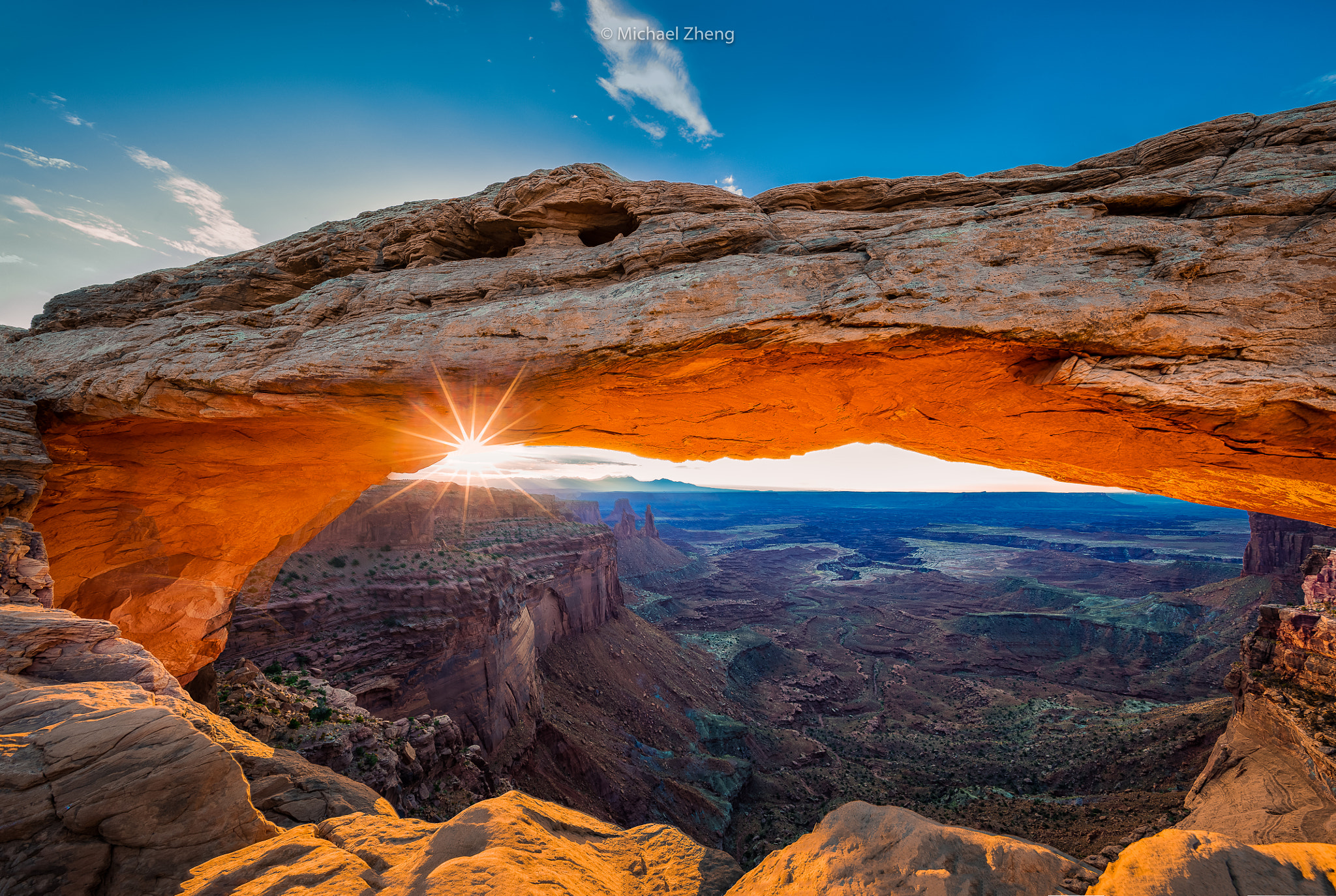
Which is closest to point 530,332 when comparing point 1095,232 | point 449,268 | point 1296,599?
point 449,268

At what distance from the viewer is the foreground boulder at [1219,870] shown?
293 cm

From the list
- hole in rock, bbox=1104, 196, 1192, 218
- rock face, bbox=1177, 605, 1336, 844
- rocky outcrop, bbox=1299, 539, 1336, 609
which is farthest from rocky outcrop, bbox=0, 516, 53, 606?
rocky outcrop, bbox=1299, 539, 1336, 609

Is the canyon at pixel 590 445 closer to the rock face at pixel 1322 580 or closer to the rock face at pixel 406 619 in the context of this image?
the rock face at pixel 406 619

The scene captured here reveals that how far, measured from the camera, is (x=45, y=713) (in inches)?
146

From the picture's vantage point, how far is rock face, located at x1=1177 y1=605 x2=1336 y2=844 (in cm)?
998

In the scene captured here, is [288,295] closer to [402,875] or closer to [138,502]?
[138,502]

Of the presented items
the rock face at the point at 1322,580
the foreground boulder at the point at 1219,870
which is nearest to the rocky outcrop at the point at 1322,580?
the rock face at the point at 1322,580

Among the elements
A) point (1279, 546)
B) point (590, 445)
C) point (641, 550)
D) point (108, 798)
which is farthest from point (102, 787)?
point (641, 550)

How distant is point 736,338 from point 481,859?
6206mm

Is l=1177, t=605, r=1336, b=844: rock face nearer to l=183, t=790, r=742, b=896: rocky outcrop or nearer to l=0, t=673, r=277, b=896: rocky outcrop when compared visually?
l=183, t=790, r=742, b=896: rocky outcrop

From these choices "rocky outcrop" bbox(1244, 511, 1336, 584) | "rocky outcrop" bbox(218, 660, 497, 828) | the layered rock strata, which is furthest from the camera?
"rocky outcrop" bbox(1244, 511, 1336, 584)

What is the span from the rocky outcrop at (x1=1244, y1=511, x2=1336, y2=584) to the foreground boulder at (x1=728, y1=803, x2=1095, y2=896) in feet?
213

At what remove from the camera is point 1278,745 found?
483 inches

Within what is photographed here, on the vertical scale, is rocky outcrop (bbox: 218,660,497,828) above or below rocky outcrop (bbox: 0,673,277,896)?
below
